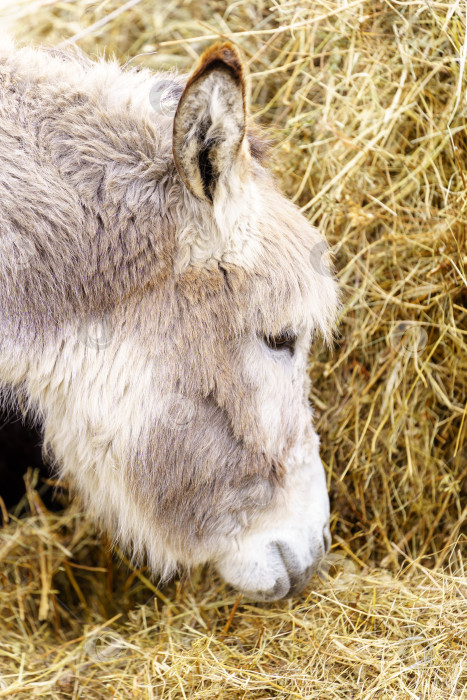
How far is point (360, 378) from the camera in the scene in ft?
7.89

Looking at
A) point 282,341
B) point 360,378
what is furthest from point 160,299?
point 360,378

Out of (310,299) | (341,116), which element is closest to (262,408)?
(310,299)

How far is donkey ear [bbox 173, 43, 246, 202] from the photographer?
4.45 ft

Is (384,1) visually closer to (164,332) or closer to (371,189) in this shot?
(371,189)

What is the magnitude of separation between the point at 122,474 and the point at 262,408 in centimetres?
41
